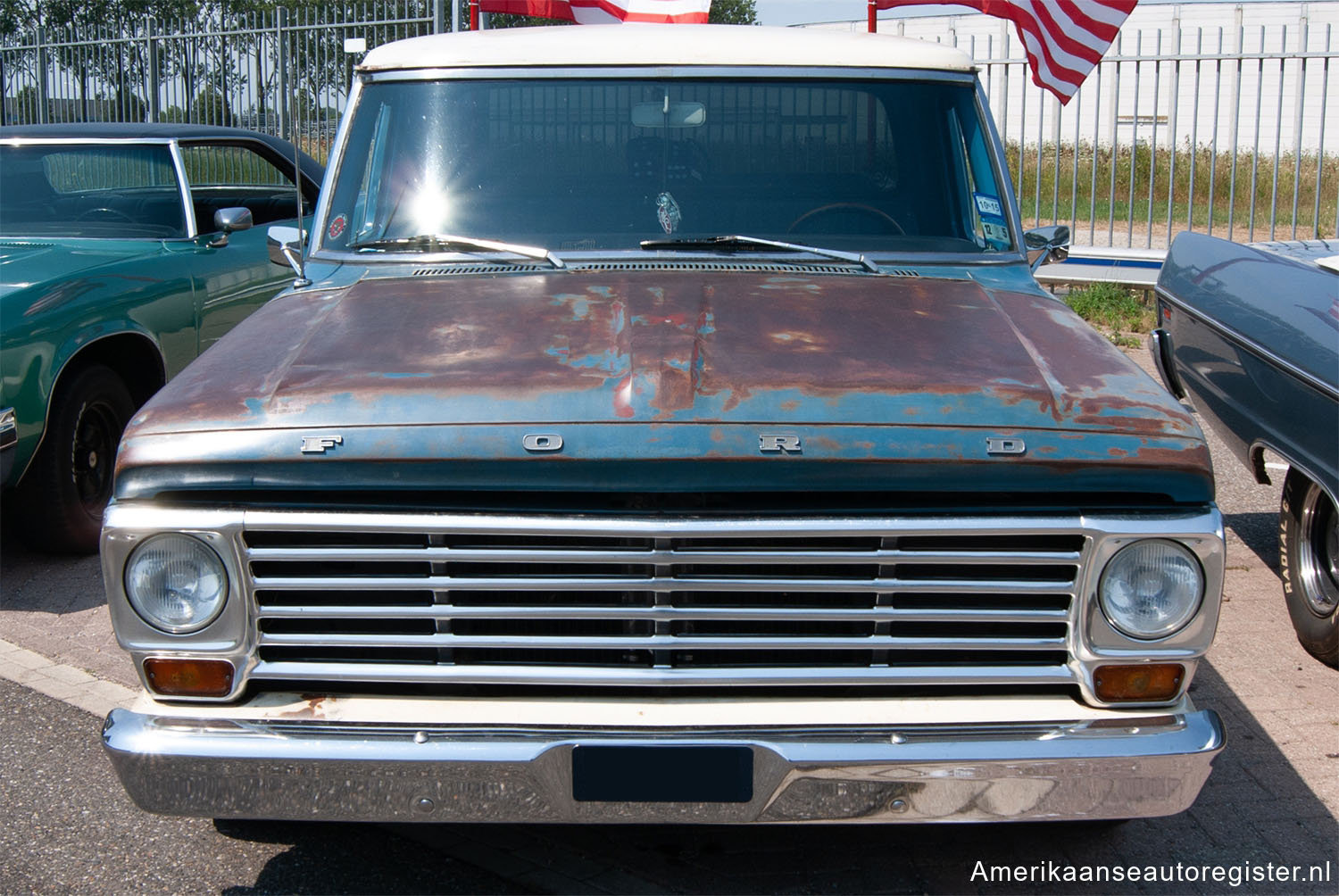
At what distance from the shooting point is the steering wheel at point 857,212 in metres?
3.71

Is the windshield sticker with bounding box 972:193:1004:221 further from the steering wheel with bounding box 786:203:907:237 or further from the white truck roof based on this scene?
the white truck roof

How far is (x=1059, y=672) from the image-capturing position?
2502mm

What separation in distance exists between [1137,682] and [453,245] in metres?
2.07

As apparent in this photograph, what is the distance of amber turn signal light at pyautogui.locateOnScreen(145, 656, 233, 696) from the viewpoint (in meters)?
2.52

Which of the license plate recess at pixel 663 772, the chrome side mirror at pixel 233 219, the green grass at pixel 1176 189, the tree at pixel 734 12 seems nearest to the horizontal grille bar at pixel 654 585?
the license plate recess at pixel 663 772

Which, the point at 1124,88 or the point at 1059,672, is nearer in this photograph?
the point at 1059,672

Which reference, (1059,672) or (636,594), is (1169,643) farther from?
(636,594)

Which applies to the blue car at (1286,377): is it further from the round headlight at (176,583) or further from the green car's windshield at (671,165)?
the round headlight at (176,583)

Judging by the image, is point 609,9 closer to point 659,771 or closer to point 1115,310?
point 1115,310

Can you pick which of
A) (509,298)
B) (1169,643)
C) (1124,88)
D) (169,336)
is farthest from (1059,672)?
(1124,88)

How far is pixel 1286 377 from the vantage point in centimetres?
417

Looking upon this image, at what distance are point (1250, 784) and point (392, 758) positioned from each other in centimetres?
234

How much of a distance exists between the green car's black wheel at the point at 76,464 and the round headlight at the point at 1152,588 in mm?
4075

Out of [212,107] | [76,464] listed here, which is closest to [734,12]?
[212,107]
